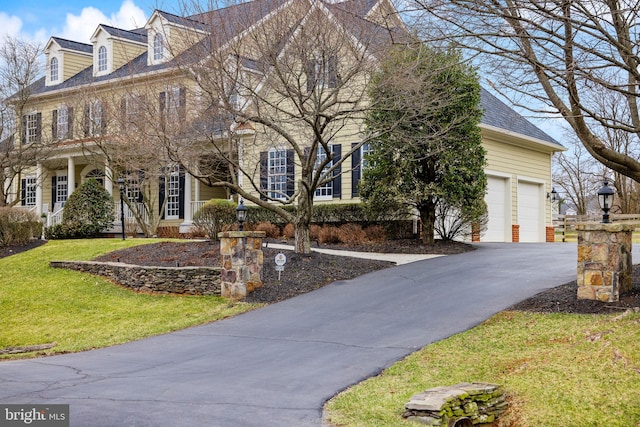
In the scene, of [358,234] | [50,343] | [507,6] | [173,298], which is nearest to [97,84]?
[358,234]

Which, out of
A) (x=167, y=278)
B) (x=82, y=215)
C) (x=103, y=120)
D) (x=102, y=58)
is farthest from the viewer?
(x=102, y=58)

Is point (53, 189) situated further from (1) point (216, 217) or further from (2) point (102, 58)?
(1) point (216, 217)

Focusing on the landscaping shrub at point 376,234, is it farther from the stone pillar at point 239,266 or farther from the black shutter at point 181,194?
the black shutter at point 181,194

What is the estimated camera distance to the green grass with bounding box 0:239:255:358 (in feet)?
41.0

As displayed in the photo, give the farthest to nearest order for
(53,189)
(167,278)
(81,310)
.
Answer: (53,189) < (167,278) < (81,310)

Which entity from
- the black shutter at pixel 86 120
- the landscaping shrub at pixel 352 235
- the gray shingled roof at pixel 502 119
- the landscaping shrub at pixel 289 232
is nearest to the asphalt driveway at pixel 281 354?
the landscaping shrub at pixel 352 235

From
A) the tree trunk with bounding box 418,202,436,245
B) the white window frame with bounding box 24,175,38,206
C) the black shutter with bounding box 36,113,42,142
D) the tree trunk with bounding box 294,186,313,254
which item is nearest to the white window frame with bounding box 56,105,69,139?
the black shutter with bounding box 36,113,42,142

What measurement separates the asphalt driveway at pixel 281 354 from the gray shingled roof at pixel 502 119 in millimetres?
8614

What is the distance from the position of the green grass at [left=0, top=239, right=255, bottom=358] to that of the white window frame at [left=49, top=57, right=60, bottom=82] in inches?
634

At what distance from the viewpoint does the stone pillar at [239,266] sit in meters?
14.2

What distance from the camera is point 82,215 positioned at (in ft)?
78.2

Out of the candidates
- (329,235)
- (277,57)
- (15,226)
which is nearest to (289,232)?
(329,235)

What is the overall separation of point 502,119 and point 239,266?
13.8 metres

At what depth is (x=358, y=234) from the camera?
797 inches
